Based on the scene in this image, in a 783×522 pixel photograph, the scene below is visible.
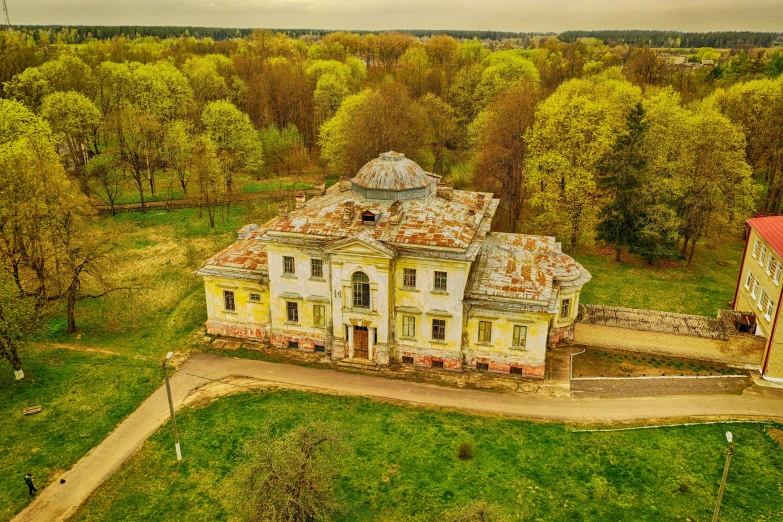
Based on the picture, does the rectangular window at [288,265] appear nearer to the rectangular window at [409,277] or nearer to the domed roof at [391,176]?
the domed roof at [391,176]

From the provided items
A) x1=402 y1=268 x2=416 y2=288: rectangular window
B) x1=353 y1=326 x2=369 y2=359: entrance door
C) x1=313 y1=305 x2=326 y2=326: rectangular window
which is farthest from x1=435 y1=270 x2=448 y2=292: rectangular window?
x1=313 y1=305 x2=326 y2=326: rectangular window

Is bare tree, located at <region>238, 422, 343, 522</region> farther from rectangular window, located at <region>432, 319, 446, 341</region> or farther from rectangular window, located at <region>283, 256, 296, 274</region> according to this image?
rectangular window, located at <region>283, 256, 296, 274</region>

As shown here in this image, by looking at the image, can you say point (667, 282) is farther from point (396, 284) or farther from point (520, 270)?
point (396, 284)

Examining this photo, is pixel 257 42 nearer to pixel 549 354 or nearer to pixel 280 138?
pixel 280 138

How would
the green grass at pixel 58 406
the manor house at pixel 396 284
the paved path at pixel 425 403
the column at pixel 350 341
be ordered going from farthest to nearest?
the column at pixel 350 341
the manor house at pixel 396 284
the paved path at pixel 425 403
the green grass at pixel 58 406

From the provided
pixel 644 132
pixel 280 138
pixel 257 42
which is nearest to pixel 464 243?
pixel 644 132

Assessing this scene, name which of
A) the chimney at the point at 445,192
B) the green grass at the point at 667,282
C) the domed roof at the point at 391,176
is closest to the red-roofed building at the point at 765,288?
the green grass at the point at 667,282
